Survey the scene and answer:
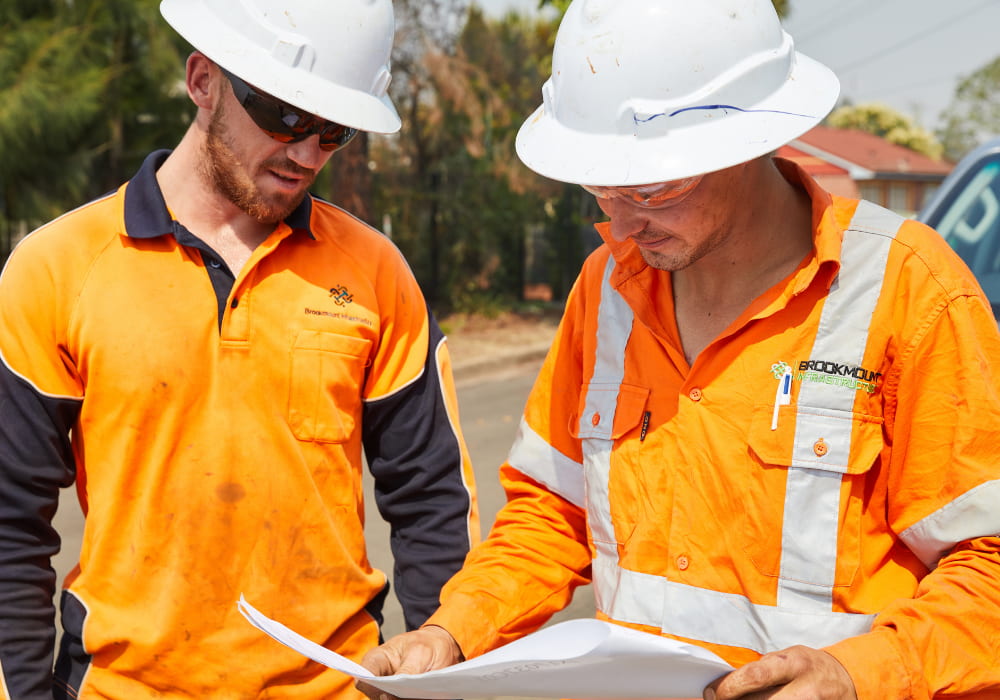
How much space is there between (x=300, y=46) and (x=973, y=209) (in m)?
3.42

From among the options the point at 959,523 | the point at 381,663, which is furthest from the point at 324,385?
the point at 959,523

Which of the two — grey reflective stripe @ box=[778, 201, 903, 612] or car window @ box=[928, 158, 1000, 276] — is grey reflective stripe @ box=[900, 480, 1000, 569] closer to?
grey reflective stripe @ box=[778, 201, 903, 612]

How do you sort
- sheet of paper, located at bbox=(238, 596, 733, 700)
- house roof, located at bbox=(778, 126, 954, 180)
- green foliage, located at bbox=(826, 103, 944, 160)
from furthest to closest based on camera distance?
green foliage, located at bbox=(826, 103, 944, 160), house roof, located at bbox=(778, 126, 954, 180), sheet of paper, located at bbox=(238, 596, 733, 700)

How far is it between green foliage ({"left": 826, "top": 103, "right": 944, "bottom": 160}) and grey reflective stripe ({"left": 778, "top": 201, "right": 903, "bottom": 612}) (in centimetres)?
5540

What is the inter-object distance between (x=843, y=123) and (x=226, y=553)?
66.1 m

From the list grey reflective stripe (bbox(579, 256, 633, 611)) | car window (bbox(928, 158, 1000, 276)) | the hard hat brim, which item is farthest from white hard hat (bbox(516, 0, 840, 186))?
car window (bbox(928, 158, 1000, 276))

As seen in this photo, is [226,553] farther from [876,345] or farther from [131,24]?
[131,24]

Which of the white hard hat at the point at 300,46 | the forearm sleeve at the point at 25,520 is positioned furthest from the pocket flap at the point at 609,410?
the forearm sleeve at the point at 25,520

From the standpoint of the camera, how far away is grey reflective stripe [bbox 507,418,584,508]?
7.29ft

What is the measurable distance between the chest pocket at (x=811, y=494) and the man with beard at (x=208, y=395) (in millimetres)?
1022

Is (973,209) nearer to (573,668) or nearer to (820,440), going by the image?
(820,440)

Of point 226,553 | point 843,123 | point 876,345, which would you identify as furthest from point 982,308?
point 843,123

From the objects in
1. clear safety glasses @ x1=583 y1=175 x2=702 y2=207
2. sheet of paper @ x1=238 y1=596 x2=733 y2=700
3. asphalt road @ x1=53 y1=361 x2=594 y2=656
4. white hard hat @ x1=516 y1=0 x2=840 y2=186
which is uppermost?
white hard hat @ x1=516 y1=0 x2=840 y2=186

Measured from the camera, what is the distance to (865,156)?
46.2 m
